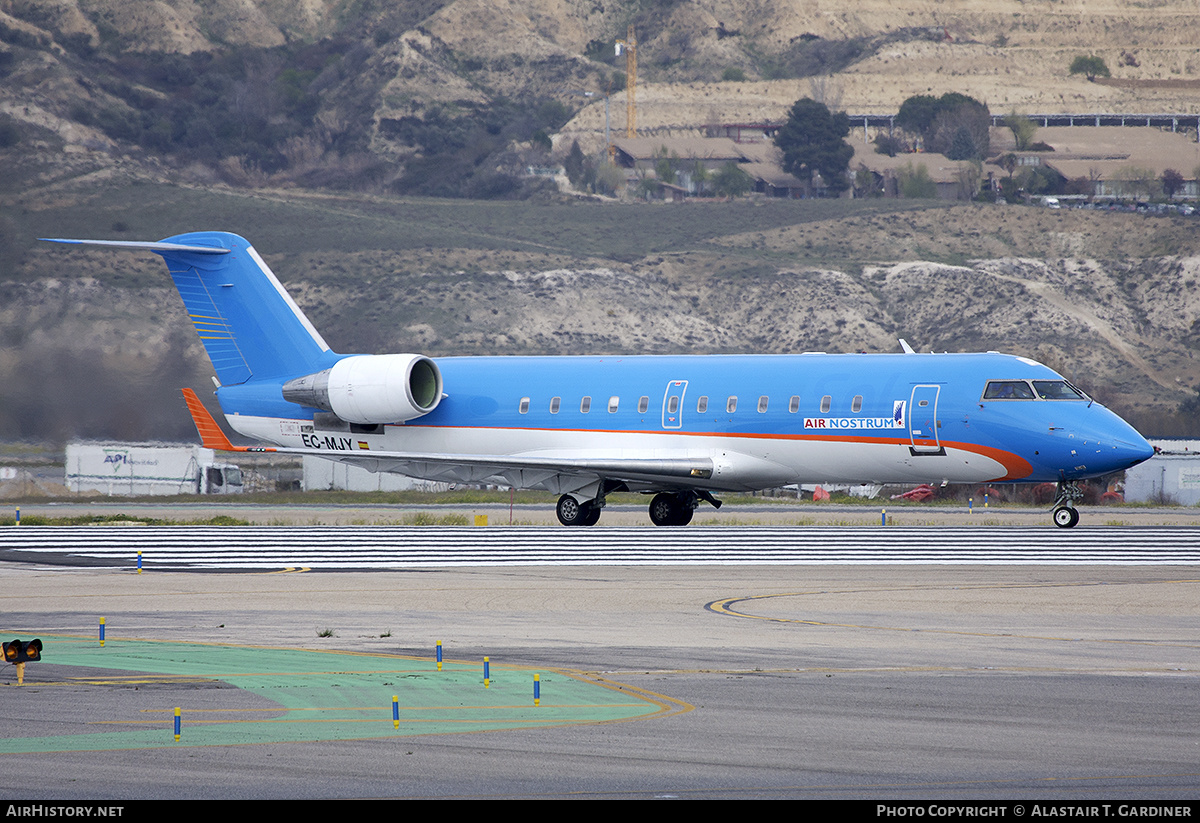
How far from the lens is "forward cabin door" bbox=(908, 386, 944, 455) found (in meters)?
30.4

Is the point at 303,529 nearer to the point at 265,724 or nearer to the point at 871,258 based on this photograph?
the point at 265,724

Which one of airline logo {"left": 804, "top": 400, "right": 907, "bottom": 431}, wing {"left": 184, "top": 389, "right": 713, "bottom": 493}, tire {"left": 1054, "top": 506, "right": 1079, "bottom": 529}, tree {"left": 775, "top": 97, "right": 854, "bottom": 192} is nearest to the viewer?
airline logo {"left": 804, "top": 400, "right": 907, "bottom": 431}

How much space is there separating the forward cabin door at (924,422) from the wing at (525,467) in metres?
4.55

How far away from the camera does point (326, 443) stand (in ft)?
121

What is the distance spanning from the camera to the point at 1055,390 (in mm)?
30234

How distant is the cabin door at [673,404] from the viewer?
109ft

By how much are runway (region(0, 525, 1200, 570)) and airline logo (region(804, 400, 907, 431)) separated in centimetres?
236

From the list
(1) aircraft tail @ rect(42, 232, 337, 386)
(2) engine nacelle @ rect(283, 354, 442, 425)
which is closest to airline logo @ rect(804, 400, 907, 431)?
(2) engine nacelle @ rect(283, 354, 442, 425)

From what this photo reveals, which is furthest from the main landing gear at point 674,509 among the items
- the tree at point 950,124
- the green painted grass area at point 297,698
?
the tree at point 950,124

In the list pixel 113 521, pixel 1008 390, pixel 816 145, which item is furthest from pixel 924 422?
pixel 816 145

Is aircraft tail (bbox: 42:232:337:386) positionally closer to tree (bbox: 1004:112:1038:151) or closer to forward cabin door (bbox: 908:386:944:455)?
forward cabin door (bbox: 908:386:944:455)

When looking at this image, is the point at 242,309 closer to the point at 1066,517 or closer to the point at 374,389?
the point at 374,389

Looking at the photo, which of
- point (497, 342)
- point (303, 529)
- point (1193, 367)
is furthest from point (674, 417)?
point (1193, 367)

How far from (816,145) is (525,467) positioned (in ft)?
494
